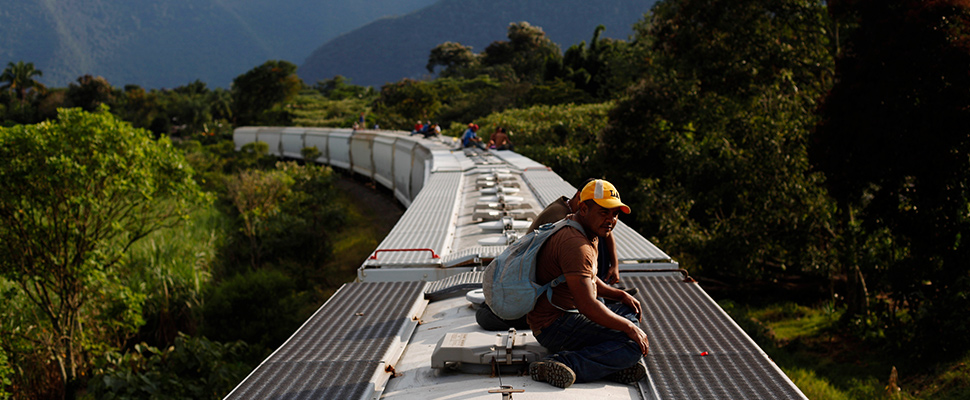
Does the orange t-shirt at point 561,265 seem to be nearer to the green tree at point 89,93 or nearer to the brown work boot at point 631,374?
the brown work boot at point 631,374

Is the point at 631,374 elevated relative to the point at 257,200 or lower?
elevated

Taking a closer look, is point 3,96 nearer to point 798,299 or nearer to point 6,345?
point 6,345

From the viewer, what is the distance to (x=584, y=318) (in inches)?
136

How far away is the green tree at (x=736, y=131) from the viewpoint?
11070 millimetres

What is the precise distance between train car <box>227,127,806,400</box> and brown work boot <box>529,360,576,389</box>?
0.17ft

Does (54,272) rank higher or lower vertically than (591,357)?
lower

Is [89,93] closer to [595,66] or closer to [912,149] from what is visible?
[595,66]

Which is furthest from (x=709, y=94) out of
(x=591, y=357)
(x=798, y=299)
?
(x=591, y=357)

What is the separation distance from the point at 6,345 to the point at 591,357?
10669 millimetres

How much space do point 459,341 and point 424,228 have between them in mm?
4078

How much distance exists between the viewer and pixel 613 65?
123ft

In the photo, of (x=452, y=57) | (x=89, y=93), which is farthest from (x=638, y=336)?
(x=452, y=57)

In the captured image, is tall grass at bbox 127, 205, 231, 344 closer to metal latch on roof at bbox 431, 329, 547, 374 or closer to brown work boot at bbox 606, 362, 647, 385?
metal latch on roof at bbox 431, 329, 547, 374

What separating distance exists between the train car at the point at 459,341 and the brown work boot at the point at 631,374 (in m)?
0.04
